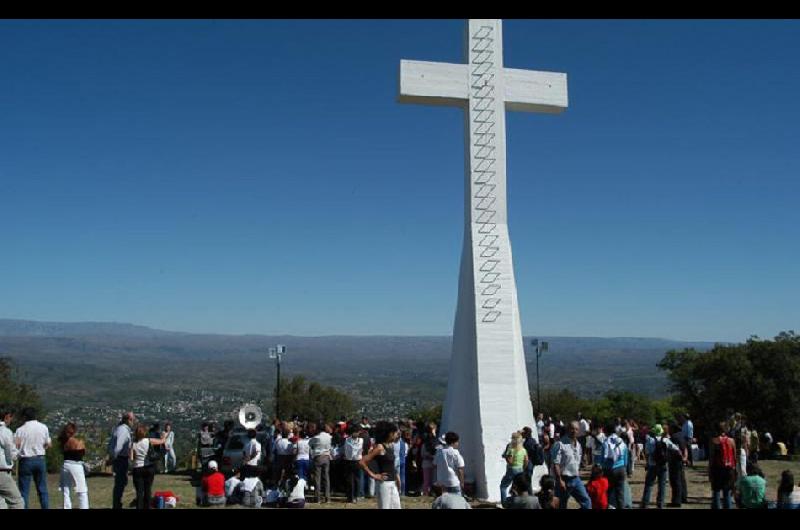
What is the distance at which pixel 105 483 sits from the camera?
583 inches

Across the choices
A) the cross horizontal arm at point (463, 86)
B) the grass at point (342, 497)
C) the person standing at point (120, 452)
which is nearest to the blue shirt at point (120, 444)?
the person standing at point (120, 452)

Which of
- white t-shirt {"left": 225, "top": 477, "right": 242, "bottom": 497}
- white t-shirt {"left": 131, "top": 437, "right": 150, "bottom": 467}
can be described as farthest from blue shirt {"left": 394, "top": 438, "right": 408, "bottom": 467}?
white t-shirt {"left": 131, "top": 437, "right": 150, "bottom": 467}

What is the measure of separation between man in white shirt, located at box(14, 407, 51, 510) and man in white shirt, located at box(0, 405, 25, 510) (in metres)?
0.15

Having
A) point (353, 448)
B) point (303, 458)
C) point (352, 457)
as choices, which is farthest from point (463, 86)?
point (303, 458)

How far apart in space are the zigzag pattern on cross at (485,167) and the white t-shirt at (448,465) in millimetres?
4587

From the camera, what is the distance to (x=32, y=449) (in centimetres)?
929

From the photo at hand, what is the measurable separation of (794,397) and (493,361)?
22.5m

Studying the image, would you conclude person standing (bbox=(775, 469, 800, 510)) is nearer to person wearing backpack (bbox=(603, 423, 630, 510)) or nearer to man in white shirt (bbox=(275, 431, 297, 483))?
person wearing backpack (bbox=(603, 423, 630, 510))

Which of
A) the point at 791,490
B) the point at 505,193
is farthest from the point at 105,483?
the point at 791,490

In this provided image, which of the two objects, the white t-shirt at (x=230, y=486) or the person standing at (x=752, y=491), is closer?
the person standing at (x=752, y=491)

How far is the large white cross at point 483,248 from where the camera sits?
1334 centimetres

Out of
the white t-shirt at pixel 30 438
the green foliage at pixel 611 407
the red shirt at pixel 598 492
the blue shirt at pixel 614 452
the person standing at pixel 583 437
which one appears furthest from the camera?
the green foliage at pixel 611 407

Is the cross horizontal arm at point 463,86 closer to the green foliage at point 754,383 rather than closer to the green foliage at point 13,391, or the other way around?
the green foliage at point 754,383

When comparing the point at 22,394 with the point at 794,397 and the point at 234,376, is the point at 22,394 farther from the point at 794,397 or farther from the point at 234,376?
the point at 234,376
